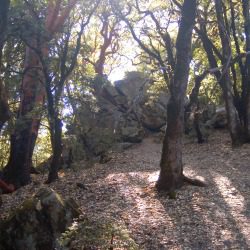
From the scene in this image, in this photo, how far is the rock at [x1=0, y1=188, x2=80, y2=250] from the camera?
6.54 metres

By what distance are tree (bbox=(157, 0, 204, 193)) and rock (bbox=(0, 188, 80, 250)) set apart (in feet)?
10.4

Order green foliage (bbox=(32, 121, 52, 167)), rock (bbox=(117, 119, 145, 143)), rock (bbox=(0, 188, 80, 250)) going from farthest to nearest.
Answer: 1. green foliage (bbox=(32, 121, 52, 167))
2. rock (bbox=(117, 119, 145, 143))
3. rock (bbox=(0, 188, 80, 250))

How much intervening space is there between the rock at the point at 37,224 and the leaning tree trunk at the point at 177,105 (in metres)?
3.19

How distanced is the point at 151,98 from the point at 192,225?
11.7 meters

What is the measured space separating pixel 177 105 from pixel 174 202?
2.27m

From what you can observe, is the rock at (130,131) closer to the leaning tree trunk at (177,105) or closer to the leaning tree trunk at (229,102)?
the leaning tree trunk at (229,102)

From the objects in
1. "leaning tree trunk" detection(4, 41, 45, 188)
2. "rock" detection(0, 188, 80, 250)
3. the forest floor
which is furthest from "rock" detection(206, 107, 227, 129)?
"rock" detection(0, 188, 80, 250)

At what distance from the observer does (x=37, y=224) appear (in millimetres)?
6707

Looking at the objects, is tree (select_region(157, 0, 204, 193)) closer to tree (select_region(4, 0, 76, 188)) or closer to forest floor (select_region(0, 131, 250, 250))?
forest floor (select_region(0, 131, 250, 250))

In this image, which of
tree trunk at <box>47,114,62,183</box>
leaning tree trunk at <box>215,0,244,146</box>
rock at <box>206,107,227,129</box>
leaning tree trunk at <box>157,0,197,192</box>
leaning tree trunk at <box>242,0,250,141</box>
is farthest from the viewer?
rock at <box>206,107,227,129</box>

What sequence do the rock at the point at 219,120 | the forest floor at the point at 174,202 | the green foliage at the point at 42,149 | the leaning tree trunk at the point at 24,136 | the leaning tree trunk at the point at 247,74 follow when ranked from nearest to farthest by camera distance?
the forest floor at the point at 174,202 → the leaning tree trunk at the point at 24,136 → the leaning tree trunk at the point at 247,74 → the rock at the point at 219,120 → the green foliage at the point at 42,149

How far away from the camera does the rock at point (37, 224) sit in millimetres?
6539

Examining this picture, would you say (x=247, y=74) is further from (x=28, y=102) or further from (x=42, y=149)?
(x=42, y=149)

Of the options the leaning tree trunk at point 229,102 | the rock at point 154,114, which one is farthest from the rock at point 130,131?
the leaning tree trunk at point 229,102
